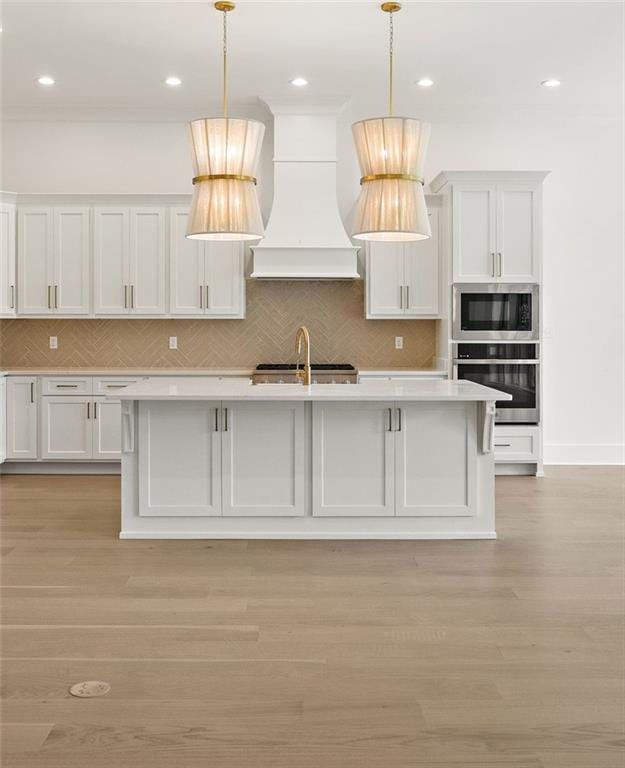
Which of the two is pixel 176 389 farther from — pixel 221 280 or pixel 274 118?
pixel 274 118

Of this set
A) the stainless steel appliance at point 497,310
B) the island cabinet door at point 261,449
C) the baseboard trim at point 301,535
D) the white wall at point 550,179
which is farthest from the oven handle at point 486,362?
the island cabinet door at point 261,449

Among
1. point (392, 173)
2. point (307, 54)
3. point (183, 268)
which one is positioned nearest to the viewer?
point (392, 173)

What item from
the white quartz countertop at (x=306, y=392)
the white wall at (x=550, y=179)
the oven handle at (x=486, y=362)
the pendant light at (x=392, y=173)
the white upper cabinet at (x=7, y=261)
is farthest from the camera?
the white wall at (x=550, y=179)

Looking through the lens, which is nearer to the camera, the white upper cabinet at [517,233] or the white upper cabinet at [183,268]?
the white upper cabinet at [517,233]

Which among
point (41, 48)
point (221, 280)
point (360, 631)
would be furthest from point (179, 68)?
point (360, 631)

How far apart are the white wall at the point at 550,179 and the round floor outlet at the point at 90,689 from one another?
17.6ft

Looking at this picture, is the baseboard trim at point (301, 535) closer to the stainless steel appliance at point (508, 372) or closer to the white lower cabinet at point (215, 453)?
the white lower cabinet at point (215, 453)

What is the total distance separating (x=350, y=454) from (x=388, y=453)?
Answer: 216mm

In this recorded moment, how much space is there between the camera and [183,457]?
4.73 m

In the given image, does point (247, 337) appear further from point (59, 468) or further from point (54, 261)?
point (59, 468)

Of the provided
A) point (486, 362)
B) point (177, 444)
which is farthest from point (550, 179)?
point (177, 444)

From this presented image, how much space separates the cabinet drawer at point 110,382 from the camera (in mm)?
6953

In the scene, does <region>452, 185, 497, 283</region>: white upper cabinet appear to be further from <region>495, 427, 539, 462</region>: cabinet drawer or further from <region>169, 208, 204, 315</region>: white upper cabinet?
<region>169, 208, 204, 315</region>: white upper cabinet

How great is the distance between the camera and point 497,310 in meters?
6.92
